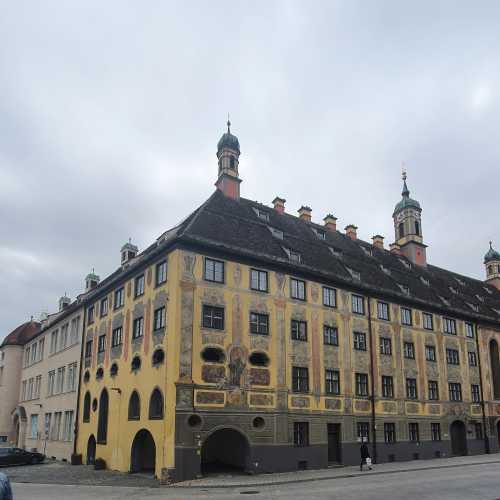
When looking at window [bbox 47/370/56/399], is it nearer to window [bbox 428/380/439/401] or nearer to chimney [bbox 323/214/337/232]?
chimney [bbox 323/214/337/232]

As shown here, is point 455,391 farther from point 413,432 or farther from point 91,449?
point 91,449

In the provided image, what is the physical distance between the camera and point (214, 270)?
30453mm

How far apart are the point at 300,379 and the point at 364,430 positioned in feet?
21.8

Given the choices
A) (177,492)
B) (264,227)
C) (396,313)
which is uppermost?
(264,227)

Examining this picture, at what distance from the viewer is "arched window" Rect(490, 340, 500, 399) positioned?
4728 cm

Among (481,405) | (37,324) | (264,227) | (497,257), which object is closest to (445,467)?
(481,405)

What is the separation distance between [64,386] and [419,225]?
37.2m

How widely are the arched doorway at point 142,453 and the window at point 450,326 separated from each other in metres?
25.3

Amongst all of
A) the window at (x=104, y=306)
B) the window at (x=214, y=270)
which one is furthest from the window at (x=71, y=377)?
the window at (x=214, y=270)

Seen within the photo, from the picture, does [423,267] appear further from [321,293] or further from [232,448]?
[232,448]

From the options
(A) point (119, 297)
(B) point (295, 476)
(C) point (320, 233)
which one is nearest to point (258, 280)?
(A) point (119, 297)

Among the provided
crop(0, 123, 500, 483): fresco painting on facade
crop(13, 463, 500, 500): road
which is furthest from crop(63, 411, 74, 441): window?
crop(13, 463, 500, 500): road

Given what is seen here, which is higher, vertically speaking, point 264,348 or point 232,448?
point 264,348

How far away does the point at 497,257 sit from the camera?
64.9m
